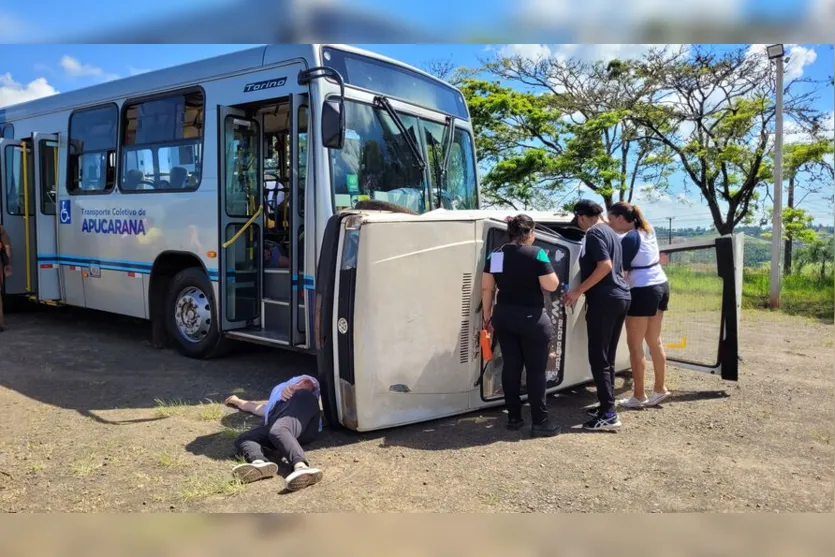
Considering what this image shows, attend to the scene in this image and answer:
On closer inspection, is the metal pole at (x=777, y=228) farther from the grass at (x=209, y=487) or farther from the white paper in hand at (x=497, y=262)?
the grass at (x=209, y=487)

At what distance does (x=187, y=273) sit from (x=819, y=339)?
848 cm

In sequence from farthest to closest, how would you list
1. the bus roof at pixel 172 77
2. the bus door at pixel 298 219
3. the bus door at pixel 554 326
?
the bus roof at pixel 172 77 < the bus door at pixel 298 219 < the bus door at pixel 554 326

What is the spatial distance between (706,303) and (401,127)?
3340 millimetres

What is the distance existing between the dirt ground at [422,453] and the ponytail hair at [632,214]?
1.58 m

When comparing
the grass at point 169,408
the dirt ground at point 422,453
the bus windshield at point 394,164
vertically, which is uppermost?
the bus windshield at point 394,164

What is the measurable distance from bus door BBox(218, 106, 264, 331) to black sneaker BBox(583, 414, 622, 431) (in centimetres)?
363

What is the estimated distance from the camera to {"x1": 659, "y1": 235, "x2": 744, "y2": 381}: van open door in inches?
226

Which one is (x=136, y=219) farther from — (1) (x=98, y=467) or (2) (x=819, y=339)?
(2) (x=819, y=339)

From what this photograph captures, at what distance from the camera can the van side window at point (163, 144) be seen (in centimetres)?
688

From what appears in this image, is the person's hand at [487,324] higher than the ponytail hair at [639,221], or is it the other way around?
the ponytail hair at [639,221]

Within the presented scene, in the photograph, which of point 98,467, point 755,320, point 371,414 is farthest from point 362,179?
point 755,320

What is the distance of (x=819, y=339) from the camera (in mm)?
8953

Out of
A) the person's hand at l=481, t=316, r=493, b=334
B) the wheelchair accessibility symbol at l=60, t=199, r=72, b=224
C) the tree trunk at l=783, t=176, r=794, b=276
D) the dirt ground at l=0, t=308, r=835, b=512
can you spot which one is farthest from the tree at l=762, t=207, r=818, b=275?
the wheelchair accessibility symbol at l=60, t=199, r=72, b=224

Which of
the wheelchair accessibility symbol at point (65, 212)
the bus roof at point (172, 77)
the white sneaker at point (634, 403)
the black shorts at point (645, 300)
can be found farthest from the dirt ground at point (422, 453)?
the bus roof at point (172, 77)
